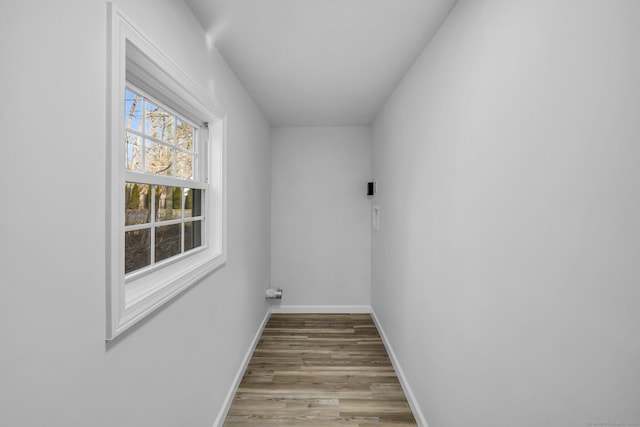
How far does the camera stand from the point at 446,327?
5.74 feet

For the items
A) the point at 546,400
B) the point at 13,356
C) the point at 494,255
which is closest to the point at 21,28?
the point at 13,356

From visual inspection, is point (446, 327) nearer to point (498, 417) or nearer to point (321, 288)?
point (498, 417)

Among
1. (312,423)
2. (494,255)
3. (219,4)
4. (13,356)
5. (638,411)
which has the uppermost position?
(219,4)

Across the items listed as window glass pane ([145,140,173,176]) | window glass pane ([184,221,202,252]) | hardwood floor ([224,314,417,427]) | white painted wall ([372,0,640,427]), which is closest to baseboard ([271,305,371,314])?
hardwood floor ([224,314,417,427])

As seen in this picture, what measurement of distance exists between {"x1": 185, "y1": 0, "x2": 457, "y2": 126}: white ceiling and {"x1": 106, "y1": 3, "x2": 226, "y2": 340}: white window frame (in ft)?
1.46

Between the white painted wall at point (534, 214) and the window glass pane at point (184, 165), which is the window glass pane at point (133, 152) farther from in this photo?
the white painted wall at point (534, 214)

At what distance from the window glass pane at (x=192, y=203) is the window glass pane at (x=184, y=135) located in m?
0.26

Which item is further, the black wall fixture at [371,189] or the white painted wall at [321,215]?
the white painted wall at [321,215]

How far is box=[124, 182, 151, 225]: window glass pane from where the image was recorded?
1.33 m

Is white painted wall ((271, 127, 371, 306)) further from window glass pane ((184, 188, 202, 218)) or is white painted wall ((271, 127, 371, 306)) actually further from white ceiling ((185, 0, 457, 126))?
window glass pane ((184, 188, 202, 218))

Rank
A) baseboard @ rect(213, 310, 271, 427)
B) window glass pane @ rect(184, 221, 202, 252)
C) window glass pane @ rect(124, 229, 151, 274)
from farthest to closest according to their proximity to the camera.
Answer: baseboard @ rect(213, 310, 271, 427), window glass pane @ rect(184, 221, 202, 252), window glass pane @ rect(124, 229, 151, 274)

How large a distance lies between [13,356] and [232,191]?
175 centimetres

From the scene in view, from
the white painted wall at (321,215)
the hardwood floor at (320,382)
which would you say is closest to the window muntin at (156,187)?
→ the hardwood floor at (320,382)

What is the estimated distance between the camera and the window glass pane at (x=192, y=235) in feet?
6.28
